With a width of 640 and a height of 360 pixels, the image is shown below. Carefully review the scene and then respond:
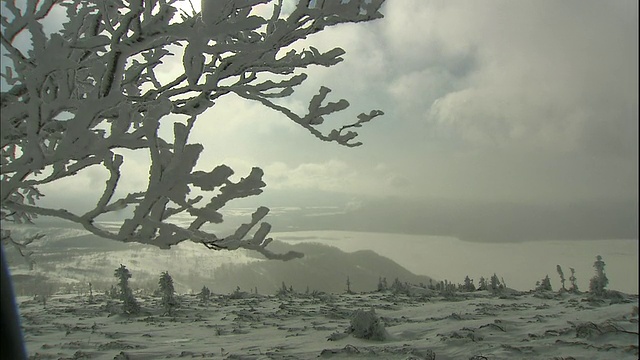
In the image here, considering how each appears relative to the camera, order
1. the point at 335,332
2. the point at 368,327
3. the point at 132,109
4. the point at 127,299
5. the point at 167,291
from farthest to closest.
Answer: the point at 167,291 → the point at 127,299 → the point at 335,332 → the point at 368,327 → the point at 132,109

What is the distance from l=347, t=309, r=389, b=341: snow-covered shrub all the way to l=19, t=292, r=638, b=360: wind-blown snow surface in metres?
0.19

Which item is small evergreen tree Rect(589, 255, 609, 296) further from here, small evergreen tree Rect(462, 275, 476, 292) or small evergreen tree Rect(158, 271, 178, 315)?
small evergreen tree Rect(158, 271, 178, 315)

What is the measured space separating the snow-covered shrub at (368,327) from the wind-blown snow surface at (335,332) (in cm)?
19

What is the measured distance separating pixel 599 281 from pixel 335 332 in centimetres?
1355

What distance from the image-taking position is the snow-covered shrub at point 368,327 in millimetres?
8562

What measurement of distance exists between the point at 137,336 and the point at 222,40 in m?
10.2

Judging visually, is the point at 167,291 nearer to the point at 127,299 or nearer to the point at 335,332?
the point at 127,299

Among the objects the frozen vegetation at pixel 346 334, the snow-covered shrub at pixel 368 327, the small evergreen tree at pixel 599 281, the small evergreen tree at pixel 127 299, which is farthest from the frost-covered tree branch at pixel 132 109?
the small evergreen tree at pixel 599 281

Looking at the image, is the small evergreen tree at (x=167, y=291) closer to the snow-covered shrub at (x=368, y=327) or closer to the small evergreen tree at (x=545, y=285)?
the snow-covered shrub at (x=368, y=327)

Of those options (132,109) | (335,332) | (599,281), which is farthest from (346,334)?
(599,281)

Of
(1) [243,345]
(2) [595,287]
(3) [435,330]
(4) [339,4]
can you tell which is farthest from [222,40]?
(2) [595,287]

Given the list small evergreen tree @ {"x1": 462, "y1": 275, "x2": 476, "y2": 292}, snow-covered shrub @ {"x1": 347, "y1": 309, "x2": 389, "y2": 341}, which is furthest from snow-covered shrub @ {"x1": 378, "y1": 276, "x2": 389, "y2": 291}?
snow-covered shrub @ {"x1": 347, "y1": 309, "x2": 389, "y2": 341}

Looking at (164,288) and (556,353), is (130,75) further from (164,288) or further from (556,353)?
(164,288)

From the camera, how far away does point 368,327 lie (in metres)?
8.65
